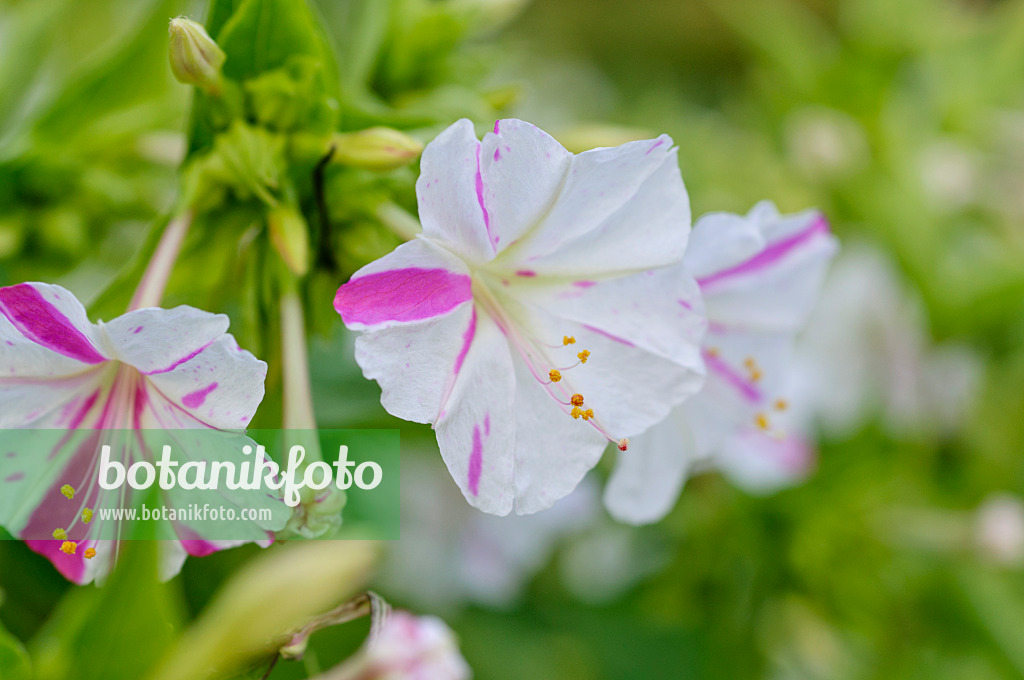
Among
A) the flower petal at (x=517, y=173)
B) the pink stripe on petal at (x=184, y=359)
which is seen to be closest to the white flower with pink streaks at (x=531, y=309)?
the flower petal at (x=517, y=173)

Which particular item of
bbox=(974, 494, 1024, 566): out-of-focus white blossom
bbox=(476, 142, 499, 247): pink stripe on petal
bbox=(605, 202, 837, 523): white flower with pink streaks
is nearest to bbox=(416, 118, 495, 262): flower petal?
bbox=(476, 142, 499, 247): pink stripe on petal

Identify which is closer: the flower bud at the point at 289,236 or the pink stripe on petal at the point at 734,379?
the flower bud at the point at 289,236

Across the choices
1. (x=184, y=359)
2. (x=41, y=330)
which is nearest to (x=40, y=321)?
(x=41, y=330)

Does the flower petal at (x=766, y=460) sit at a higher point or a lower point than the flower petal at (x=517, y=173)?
lower

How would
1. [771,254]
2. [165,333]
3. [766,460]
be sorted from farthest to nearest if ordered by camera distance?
[766,460], [771,254], [165,333]

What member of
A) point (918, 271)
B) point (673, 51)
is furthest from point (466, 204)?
point (673, 51)

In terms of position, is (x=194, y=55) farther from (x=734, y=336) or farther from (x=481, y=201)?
(x=734, y=336)

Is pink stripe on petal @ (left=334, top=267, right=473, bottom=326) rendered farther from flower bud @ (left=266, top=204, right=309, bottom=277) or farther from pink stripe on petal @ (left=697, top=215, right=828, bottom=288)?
pink stripe on petal @ (left=697, top=215, right=828, bottom=288)

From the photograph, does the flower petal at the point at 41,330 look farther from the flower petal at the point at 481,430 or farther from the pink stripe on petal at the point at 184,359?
the flower petal at the point at 481,430
